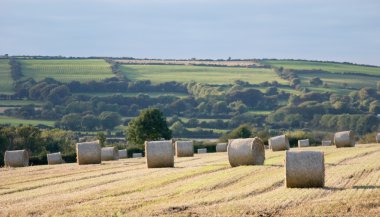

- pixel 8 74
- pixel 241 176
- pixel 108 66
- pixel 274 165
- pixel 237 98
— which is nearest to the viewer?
pixel 241 176

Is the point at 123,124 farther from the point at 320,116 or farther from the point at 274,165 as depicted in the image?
the point at 274,165

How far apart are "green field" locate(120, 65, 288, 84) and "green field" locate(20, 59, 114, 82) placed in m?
Answer: 4.30

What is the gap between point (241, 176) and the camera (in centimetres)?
2831

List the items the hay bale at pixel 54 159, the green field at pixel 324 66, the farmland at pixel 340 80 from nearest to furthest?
the hay bale at pixel 54 159, the farmland at pixel 340 80, the green field at pixel 324 66

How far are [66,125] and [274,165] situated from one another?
78.5m

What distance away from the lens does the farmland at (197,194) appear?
19953 mm

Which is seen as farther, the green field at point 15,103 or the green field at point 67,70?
the green field at point 67,70

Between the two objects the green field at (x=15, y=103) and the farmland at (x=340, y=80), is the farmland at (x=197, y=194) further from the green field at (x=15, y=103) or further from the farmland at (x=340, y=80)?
the farmland at (x=340, y=80)

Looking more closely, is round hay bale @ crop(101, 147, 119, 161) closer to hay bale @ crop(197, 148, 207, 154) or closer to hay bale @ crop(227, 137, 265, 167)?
hay bale @ crop(197, 148, 207, 154)

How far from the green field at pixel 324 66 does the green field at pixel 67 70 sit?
2977cm

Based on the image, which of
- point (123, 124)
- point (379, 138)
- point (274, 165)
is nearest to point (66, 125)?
point (123, 124)

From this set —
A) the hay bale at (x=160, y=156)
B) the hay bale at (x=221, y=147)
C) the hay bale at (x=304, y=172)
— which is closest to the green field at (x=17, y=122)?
the hay bale at (x=221, y=147)

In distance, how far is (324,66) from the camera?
5994 inches

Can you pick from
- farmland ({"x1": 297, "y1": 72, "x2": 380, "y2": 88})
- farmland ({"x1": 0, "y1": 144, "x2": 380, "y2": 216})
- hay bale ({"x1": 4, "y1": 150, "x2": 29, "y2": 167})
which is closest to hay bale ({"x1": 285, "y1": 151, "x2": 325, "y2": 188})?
farmland ({"x1": 0, "y1": 144, "x2": 380, "y2": 216})
